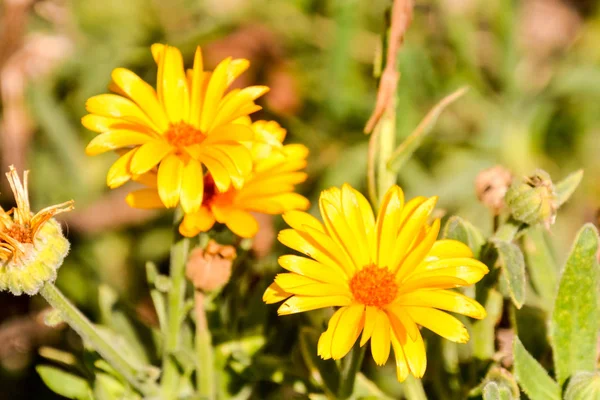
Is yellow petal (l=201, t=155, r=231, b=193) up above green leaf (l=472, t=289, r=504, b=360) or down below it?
above

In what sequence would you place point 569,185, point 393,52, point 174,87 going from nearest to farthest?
point 174,87 < point 569,185 < point 393,52

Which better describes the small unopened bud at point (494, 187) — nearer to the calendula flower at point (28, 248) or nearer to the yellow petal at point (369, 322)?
the yellow petal at point (369, 322)

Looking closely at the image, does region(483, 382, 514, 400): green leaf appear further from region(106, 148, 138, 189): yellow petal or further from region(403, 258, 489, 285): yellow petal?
region(106, 148, 138, 189): yellow petal

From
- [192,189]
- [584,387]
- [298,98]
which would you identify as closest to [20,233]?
[192,189]

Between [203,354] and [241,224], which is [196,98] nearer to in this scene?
[241,224]

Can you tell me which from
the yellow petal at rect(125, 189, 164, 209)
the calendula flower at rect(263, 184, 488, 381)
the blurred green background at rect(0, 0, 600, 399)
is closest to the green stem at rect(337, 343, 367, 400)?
the calendula flower at rect(263, 184, 488, 381)

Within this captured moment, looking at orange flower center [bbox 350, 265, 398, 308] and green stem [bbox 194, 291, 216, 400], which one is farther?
green stem [bbox 194, 291, 216, 400]

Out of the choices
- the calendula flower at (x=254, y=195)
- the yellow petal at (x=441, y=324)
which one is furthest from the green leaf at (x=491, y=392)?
the calendula flower at (x=254, y=195)

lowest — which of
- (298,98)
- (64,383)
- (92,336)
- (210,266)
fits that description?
(64,383)
